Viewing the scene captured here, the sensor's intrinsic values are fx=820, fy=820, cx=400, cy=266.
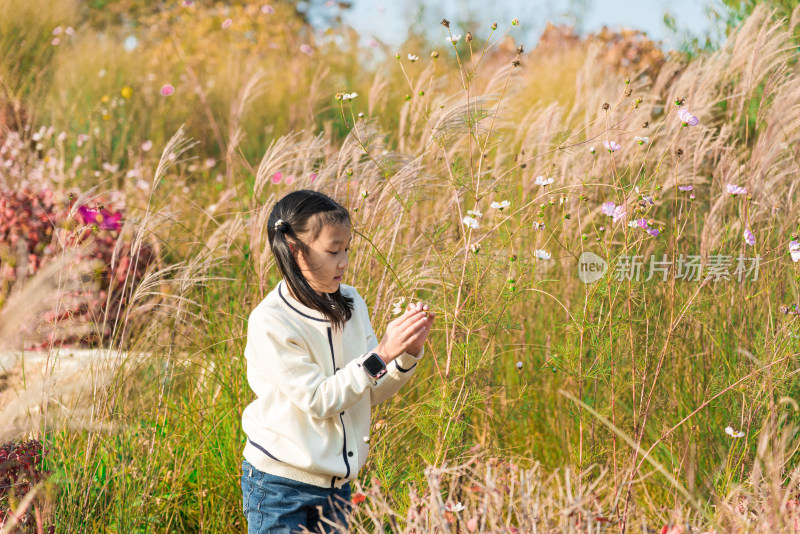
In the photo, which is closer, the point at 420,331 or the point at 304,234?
the point at 420,331

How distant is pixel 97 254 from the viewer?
4520mm

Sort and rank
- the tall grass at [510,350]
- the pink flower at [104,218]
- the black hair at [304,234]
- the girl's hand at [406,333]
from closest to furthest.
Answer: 1. the girl's hand at [406,333]
2. the black hair at [304,234]
3. the tall grass at [510,350]
4. the pink flower at [104,218]

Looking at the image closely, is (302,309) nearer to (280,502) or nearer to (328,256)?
(328,256)

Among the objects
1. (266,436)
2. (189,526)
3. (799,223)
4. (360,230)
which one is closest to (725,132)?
(799,223)

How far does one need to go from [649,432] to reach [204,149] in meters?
5.17

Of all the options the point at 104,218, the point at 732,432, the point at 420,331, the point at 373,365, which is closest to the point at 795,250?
the point at 732,432

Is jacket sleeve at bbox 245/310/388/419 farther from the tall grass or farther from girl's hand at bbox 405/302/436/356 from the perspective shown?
the tall grass

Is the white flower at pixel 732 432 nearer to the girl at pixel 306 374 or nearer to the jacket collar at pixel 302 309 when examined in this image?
the girl at pixel 306 374

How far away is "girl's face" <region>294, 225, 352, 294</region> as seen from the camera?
7.22 ft

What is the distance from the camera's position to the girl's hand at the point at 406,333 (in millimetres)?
2102

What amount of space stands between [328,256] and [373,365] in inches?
12.7

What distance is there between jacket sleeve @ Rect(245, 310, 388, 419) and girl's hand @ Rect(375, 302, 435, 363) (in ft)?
0.28

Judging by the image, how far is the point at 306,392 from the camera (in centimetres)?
212

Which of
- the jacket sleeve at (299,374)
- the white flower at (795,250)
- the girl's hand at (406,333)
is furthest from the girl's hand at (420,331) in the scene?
the white flower at (795,250)
